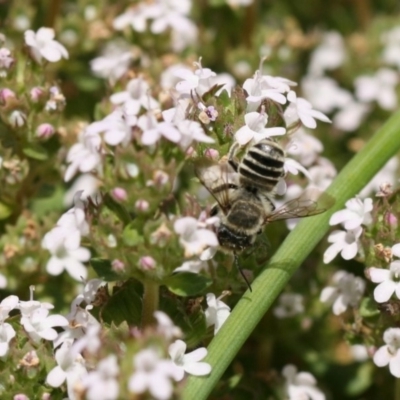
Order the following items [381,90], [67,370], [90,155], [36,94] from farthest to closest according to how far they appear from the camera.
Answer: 1. [381,90]
2. [36,94]
3. [90,155]
4. [67,370]

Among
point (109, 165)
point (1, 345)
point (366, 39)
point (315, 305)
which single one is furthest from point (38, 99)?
point (366, 39)

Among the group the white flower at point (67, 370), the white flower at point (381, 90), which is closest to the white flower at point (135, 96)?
the white flower at point (67, 370)

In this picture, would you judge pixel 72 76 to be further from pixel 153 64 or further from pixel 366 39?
pixel 366 39

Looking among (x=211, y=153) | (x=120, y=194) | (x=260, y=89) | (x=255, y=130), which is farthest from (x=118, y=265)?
(x=260, y=89)

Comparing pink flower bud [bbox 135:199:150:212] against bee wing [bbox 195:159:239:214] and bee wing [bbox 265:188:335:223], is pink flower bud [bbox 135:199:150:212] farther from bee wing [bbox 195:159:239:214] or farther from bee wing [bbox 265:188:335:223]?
bee wing [bbox 265:188:335:223]

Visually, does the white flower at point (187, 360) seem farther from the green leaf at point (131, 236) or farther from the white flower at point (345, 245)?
the white flower at point (345, 245)

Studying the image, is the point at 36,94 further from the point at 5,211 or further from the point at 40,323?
the point at 40,323
